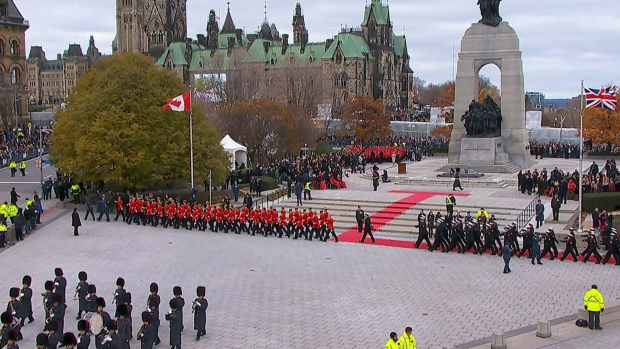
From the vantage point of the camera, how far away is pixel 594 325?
48.9ft

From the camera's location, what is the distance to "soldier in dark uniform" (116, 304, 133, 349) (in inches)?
484

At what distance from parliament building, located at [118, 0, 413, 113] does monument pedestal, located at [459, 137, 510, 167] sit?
6461 cm

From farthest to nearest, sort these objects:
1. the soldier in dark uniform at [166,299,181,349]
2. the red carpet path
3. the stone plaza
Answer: the red carpet path
the stone plaza
the soldier in dark uniform at [166,299,181,349]

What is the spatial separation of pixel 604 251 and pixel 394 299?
9076 millimetres

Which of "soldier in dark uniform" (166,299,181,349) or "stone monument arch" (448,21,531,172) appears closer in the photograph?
"soldier in dark uniform" (166,299,181,349)

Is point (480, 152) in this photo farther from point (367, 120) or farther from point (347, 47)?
point (347, 47)

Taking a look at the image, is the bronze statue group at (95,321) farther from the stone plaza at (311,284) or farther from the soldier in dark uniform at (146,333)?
the stone plaza at (311,284)

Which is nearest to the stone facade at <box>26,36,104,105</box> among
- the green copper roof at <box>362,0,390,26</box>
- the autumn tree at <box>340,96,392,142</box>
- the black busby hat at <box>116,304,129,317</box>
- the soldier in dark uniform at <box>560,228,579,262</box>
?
the green copper roof at <box>362,0,390,26</box>

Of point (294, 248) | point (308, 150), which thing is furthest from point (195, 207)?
point (308, 150)

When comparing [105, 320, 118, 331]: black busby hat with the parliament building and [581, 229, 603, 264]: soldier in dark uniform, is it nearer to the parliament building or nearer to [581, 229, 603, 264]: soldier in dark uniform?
[581, 229, 603, 264]: soldier in dark uniform

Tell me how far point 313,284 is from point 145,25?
398 feet

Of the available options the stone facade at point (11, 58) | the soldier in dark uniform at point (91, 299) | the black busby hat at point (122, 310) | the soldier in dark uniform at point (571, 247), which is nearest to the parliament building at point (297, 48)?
the stone facade at point (11, 58)

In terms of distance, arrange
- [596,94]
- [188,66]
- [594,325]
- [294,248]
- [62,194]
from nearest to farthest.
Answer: [594,325]
[294,248]
[596,94]
[62,194]
[188,66]

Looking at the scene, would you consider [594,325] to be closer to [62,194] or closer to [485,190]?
[485,190]
